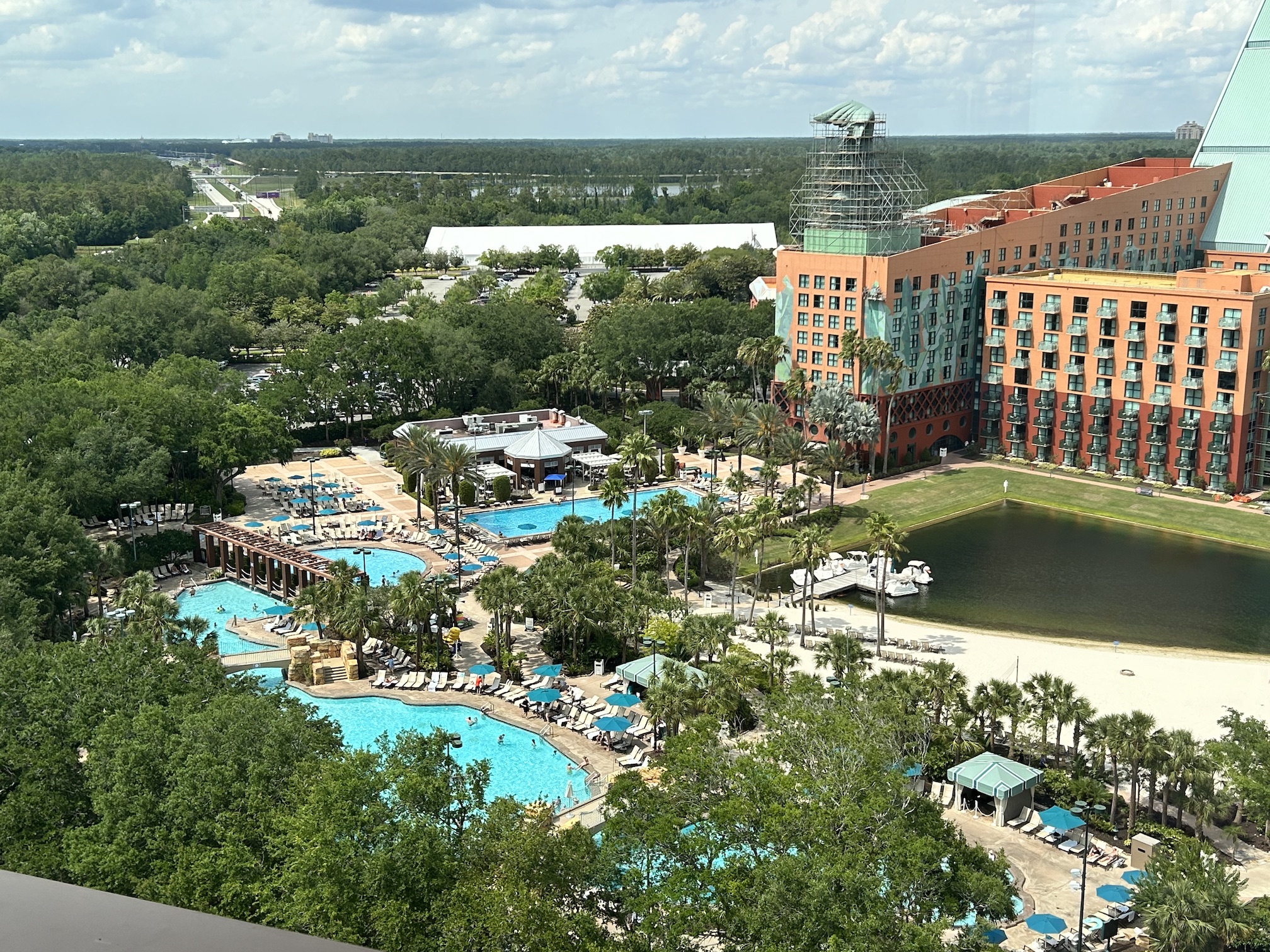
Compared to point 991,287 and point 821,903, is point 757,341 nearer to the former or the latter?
point 991,287

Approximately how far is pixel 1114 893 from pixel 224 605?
3398cm

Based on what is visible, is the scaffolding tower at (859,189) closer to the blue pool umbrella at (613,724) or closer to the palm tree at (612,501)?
the palm tree at (612,501)

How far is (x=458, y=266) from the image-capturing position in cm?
13488

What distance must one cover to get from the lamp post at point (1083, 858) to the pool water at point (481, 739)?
12.6 metres

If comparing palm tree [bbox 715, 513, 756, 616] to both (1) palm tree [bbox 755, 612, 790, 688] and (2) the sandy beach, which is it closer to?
(2) the sandy beach

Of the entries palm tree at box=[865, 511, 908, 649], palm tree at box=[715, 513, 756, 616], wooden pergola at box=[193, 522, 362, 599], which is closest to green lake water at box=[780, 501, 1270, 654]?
palm tree at box=[865, 511, 908, 649]

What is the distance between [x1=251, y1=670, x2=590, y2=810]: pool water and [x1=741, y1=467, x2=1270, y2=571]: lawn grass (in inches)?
723

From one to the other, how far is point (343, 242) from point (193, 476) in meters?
67.0

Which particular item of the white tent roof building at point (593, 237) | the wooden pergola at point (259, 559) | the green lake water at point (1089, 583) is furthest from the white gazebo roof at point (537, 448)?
the white tent roof building at point (593, 237)

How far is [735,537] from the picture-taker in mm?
44406

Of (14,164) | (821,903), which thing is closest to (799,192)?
(821,903)

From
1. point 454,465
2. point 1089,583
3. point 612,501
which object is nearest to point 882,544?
point 612,501

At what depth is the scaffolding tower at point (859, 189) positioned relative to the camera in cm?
6550

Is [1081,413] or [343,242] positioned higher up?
[343,242]
